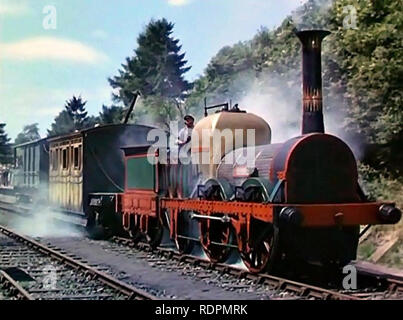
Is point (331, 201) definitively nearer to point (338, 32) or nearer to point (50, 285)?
point (50, 285)

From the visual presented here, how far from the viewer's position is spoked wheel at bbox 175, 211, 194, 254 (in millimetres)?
9139

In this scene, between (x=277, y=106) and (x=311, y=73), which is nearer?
(x=311, y=73)

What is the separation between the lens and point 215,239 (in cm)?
820

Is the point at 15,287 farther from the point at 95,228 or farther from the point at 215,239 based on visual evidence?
the point at 95,228

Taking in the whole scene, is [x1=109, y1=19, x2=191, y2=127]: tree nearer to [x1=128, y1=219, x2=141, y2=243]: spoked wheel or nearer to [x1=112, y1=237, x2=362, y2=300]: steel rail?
[x1=128, y1=219, x2=141, y2=243]: spoked wheel

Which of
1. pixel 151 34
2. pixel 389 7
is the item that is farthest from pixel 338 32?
pixel 151 34

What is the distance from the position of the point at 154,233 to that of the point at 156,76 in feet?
18.6

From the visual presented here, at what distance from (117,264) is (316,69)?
357cm

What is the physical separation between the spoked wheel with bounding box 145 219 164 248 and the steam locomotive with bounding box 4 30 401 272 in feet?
0.05

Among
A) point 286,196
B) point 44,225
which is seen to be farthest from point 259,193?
point 44,225

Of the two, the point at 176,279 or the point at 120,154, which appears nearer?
the point at 176,279

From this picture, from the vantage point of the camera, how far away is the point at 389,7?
970 centimetres

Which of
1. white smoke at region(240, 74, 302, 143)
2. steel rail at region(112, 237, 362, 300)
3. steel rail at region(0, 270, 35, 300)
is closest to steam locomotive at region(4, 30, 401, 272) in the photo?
steel rail at region(112, 237, 362, 300)

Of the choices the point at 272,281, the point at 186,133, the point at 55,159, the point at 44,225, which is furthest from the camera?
the point at 44,225
